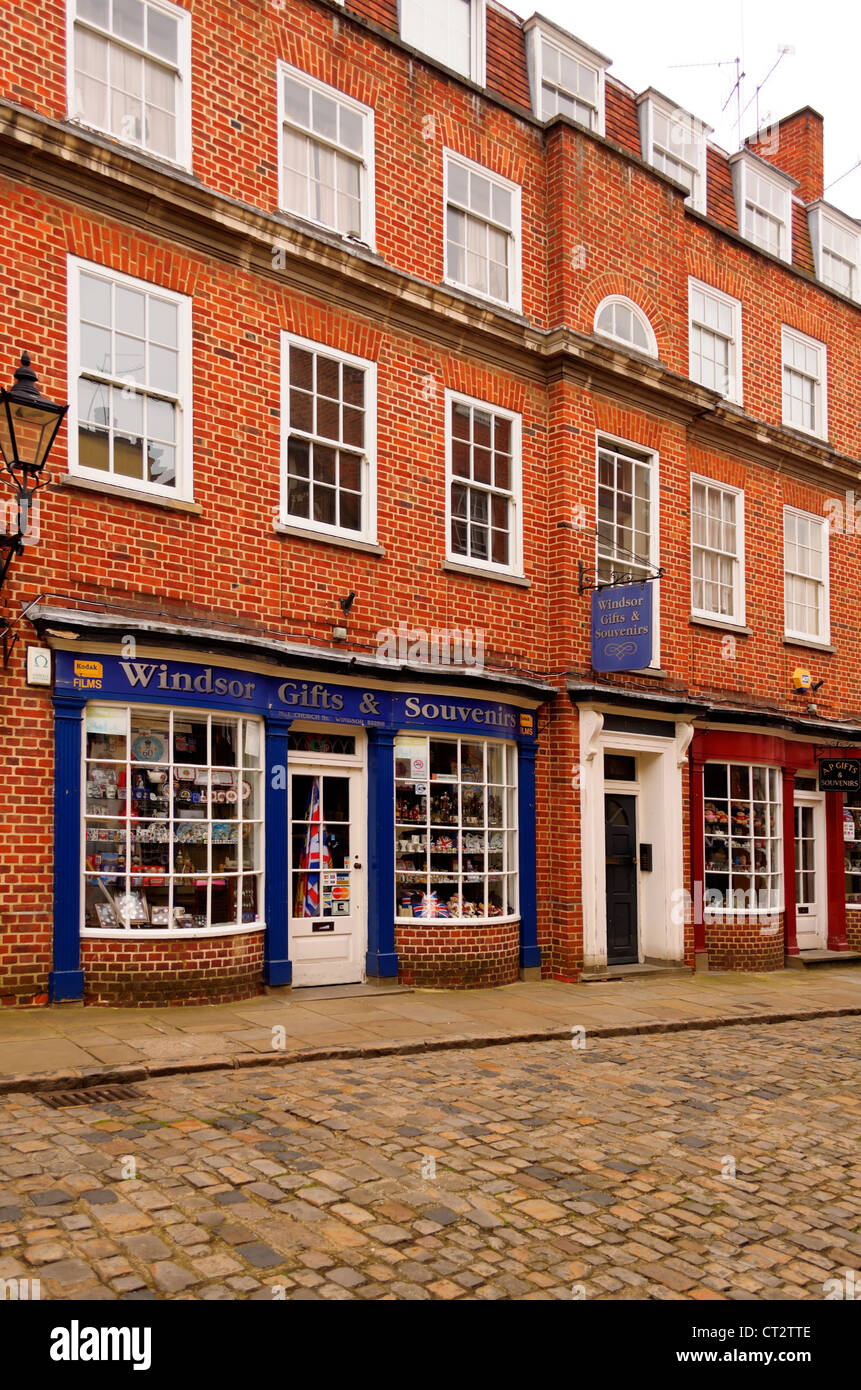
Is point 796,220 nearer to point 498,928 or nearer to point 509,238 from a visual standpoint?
point 509,238

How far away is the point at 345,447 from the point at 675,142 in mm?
8728

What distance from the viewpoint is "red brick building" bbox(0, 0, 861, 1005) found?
9.88 metres

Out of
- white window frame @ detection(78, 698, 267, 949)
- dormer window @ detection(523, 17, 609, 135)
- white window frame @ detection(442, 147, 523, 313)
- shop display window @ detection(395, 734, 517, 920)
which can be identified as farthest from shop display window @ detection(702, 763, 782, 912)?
dormer window @ detection(523, 17, 609, 135)

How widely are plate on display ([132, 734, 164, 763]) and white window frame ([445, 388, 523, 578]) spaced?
4198mm

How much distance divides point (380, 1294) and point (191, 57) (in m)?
10.7

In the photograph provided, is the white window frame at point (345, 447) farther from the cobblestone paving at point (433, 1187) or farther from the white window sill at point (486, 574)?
the cobblestone paving at point (433, 1187)

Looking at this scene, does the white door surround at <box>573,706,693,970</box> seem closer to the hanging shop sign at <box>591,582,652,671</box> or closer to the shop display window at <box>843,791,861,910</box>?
the hanging shop sign at <box>591,582,652,671</box>

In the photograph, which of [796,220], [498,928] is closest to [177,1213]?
[498,928]

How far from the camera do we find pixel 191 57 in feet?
36.1

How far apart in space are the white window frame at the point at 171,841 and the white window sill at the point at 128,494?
176cm

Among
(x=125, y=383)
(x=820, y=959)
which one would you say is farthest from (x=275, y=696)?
(x=820, y=959)

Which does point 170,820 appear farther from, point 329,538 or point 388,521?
point 388,521

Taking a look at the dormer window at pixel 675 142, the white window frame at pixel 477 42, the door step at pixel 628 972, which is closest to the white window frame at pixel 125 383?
the white window frame at pixel 477 42

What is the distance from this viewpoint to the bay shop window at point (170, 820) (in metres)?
9.86
